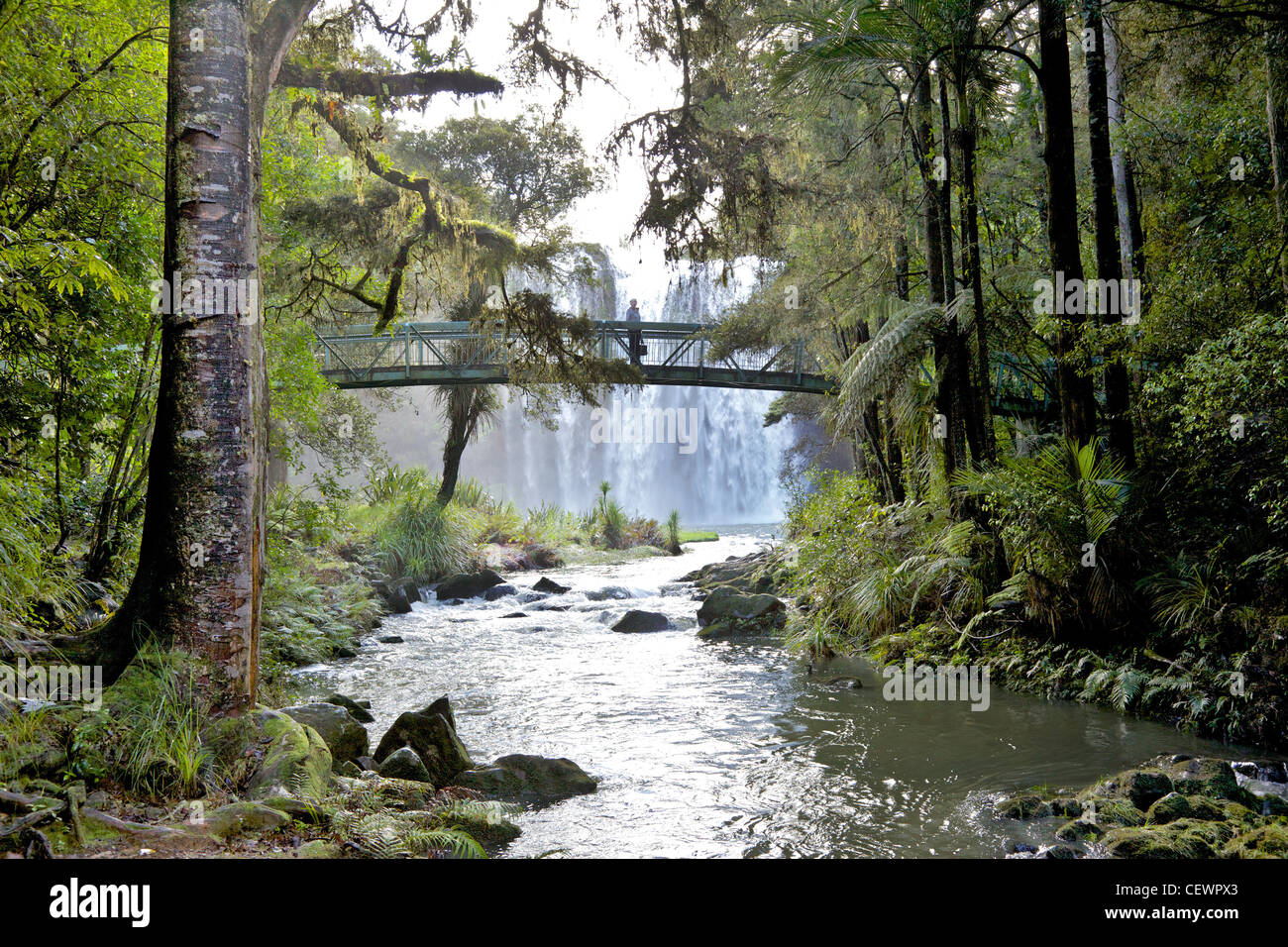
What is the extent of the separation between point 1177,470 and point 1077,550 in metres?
1.16

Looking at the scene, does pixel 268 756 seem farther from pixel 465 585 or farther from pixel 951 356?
pixel 465 585

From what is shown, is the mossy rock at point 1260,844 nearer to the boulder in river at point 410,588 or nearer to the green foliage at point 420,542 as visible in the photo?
the boulder in river at point 410,588

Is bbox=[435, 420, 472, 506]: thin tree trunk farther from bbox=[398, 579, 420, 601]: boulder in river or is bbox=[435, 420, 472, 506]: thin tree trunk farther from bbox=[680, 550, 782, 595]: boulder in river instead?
bbox=[680, 550, 782, 595]: boulder in river

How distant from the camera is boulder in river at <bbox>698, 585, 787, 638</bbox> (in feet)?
37.5

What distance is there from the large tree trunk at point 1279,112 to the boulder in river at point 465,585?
45.0ft

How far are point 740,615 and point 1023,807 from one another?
7.33 metres

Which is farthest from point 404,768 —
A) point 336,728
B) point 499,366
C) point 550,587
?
point 499,366

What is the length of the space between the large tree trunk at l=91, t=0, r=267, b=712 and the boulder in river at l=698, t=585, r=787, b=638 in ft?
26.0

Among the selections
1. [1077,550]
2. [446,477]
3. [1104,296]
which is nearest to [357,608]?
[446,477]

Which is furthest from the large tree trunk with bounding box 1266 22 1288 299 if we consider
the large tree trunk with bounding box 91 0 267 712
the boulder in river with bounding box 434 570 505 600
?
the boulder in river with bounding box 434 570 505 600

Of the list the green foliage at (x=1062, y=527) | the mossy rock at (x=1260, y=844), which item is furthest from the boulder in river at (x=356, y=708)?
the mossy rock at (x=1260, y=844)

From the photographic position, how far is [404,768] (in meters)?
4.93

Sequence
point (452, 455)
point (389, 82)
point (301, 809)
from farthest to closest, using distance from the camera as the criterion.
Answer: point (452, 455) → point (389, 82) → point (301, 809)

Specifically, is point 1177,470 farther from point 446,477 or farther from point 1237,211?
point 446,477
